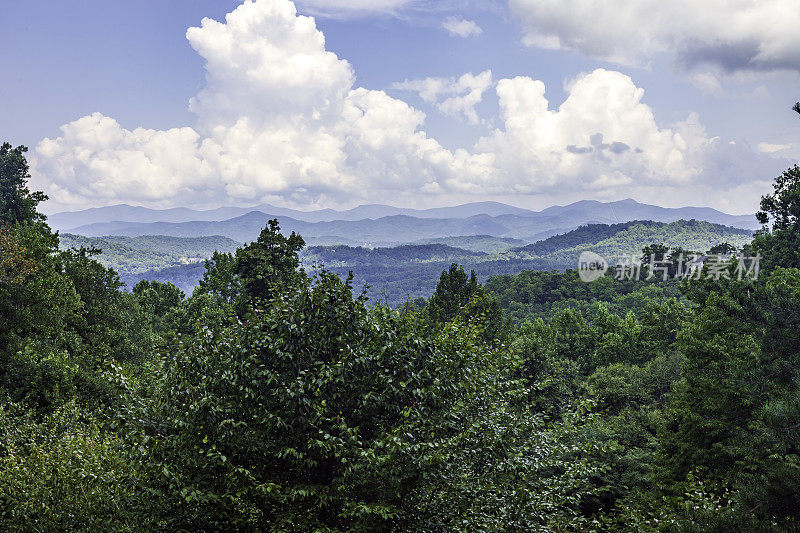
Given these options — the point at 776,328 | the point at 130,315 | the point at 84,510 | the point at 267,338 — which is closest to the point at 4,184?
the point at 130,315

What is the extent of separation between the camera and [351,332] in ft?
35.0

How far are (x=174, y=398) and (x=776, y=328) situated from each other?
12932 mm

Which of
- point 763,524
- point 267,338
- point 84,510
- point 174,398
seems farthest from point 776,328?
point 84,510

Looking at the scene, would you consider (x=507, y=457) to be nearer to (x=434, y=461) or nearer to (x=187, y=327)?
(x=434, y=461)

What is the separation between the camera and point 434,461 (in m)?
9.09

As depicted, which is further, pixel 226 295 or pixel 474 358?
pixel 226 295

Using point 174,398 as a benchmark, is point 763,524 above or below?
below

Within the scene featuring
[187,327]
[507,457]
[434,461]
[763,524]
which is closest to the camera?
[763,524]

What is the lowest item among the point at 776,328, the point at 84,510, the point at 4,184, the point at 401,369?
the point at 84,510

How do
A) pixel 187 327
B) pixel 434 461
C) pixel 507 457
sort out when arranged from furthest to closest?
1. pixel 187 327
2. pixel 507 457
3. pixel 434 461

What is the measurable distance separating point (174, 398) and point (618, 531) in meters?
12.6

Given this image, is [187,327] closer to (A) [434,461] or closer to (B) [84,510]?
(B) [84,510]

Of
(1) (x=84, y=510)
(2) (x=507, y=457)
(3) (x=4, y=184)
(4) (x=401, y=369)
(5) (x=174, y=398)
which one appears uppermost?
(3) (x=4, y=184)

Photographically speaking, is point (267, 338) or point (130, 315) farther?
point (130, 315)
